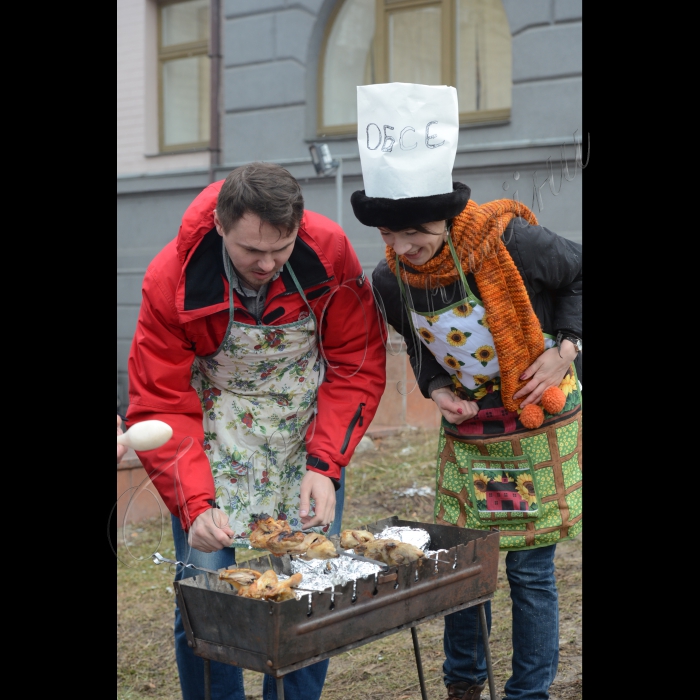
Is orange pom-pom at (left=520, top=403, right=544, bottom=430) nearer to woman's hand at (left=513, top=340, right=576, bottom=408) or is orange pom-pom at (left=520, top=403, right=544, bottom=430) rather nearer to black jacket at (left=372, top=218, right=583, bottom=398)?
woman's hand at (left=513, top=340, right=576, bottom=408)

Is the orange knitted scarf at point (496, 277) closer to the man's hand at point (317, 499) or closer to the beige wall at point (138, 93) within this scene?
the man's hand at point (317, 499)

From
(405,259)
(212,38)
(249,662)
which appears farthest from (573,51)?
(249,662)

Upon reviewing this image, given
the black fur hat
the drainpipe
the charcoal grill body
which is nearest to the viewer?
the charcoal grill body

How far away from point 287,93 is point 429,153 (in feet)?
21.6

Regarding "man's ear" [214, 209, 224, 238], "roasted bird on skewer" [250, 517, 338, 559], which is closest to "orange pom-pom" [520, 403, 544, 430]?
"roasted bird on skewer" [250, 517, 338, 559]

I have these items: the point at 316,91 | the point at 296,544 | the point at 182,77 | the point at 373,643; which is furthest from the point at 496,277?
the point at 182,77

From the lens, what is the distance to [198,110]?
9.83 meters

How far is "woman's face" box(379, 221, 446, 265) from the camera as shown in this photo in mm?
2541

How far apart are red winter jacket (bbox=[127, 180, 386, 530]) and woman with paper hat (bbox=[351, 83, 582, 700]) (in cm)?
15

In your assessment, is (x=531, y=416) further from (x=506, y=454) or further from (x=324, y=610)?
(x=324, y=610)

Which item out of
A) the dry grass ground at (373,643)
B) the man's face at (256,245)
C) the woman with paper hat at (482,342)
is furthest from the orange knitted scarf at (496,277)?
the dry grass ground at (373,643)

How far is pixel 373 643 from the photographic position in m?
4.03

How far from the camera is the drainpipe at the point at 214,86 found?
906 cm
